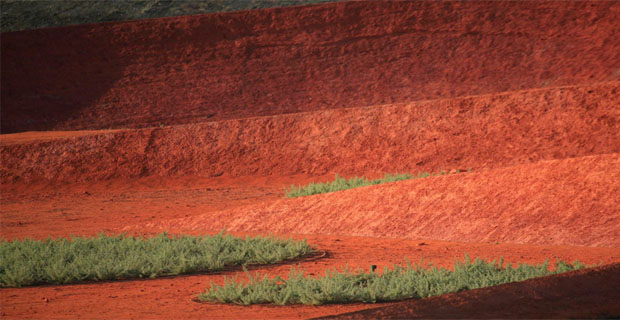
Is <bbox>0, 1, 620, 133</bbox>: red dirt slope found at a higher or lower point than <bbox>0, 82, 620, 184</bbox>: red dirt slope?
higher

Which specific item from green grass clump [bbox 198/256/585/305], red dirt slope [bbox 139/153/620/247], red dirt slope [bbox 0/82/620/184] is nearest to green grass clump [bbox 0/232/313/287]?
green grass clump [bbox 198/256/585/305]

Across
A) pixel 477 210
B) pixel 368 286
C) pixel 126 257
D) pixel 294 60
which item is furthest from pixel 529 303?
pixel 294 60

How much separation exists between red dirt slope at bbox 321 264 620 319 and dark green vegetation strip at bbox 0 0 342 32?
1490 inches

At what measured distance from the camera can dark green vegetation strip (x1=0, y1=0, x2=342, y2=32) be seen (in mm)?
40391

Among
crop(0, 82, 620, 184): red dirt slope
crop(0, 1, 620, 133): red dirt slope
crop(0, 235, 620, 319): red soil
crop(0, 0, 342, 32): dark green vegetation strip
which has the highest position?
crop(0, 0, 342, 32): dark green vegetation strip

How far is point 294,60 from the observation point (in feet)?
118

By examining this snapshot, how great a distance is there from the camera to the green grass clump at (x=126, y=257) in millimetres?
8438

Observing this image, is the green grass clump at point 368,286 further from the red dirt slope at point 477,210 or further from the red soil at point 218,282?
the red dirt slope at point 477,210

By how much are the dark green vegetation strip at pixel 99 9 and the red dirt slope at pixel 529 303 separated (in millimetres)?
37842

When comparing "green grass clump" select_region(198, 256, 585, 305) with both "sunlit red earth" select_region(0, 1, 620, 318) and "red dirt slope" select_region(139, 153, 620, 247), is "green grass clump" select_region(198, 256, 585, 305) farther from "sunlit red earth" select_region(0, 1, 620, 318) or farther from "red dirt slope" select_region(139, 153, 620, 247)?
"red dirt slope" select_region(139, 153, 620, 247)

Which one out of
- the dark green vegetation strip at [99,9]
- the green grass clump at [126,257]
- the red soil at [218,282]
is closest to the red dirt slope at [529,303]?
the red soil at [218,282]

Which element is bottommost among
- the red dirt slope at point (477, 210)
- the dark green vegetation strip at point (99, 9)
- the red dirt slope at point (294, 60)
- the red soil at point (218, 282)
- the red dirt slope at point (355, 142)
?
the red soil at point (218, 282)

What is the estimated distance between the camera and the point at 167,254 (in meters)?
9.42

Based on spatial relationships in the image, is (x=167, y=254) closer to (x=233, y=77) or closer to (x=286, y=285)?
(x=286, y=285)
